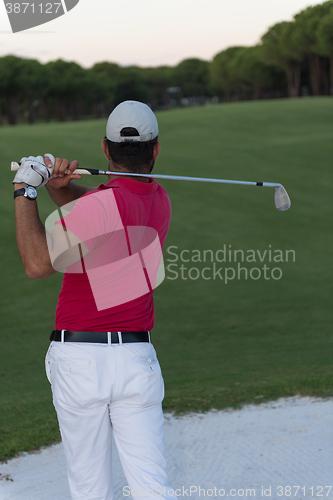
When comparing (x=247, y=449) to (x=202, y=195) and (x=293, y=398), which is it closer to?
(x=293, y=398)

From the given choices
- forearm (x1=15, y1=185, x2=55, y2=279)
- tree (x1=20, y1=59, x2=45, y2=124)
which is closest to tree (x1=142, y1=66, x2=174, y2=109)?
tree (x1=20, y1=59, x2=45, y2=124)

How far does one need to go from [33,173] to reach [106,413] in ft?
3.18

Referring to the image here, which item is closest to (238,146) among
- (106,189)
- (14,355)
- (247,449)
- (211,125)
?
(211,125)

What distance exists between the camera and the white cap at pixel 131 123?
222cm

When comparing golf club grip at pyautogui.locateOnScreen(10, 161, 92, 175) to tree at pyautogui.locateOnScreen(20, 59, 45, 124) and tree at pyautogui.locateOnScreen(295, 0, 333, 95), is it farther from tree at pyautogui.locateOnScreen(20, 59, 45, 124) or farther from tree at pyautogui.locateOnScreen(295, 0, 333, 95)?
tree at pyautogui.locateOnScreen(20, 59, 45, 124)

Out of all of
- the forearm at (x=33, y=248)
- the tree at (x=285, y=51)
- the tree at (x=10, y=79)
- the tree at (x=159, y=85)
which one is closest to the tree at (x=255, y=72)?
the tree at (x=285, y=51)

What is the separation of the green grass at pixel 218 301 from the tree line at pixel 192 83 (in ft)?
147

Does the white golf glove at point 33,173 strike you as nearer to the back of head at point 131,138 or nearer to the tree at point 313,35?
the back of head at point 131,138

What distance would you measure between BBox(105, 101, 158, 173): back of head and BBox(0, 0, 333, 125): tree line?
59.4m

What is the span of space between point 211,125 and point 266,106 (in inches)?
295

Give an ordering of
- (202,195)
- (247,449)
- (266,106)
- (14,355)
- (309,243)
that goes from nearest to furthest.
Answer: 1. (247,449)
2. (14,355)
3. (309,243)
4. (202,195)
5. (266,106)

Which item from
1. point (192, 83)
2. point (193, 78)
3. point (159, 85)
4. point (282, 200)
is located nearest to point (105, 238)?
point (282, 200)

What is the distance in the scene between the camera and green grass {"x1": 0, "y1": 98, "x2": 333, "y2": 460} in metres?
5.32

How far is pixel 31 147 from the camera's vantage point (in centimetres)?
1791
